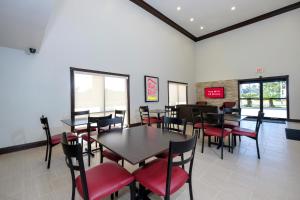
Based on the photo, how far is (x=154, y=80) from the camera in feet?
20.6

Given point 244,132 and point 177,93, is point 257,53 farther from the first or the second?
point 244,132

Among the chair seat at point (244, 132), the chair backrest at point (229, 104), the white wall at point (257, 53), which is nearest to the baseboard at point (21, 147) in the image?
the chair seat at point (244, 132)

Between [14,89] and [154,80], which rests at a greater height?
[154,80]

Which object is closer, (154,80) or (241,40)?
(154,80)

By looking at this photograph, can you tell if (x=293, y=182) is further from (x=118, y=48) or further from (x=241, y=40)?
(x=241, y=40)

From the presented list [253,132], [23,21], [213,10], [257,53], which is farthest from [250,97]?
[23,21]

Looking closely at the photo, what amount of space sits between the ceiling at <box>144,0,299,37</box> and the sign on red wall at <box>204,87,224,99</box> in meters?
3.46

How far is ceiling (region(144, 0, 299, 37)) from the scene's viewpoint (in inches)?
228

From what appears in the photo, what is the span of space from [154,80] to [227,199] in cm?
509

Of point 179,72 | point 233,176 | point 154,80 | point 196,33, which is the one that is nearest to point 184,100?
point 179,72

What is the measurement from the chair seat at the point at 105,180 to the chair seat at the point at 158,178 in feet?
0.40

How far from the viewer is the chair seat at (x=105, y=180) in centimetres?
119

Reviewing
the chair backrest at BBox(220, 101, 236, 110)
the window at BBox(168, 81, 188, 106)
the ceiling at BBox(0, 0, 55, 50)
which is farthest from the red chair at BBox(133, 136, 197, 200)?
the chair backrest at BBox(220, 101, 236, 110)

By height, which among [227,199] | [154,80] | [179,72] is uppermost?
[179,72]
